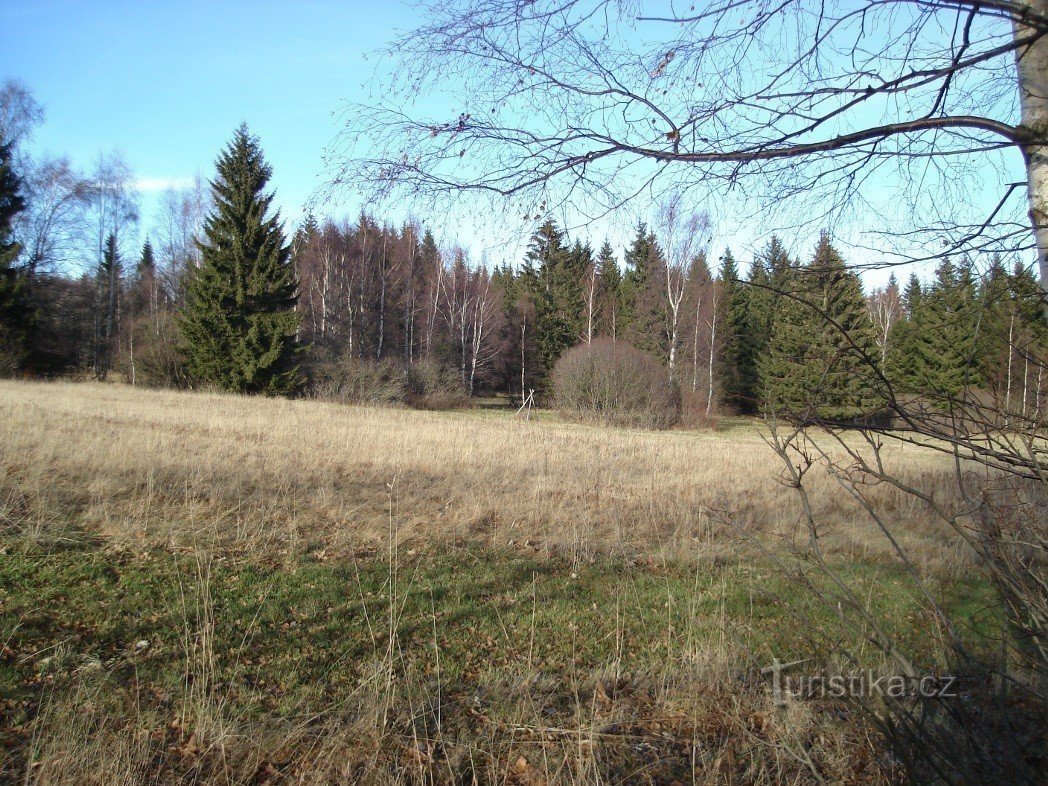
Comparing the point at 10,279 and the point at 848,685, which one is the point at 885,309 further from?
the point at 10,279

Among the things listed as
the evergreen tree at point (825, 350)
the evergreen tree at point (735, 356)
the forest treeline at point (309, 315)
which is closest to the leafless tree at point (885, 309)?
the evergreen tree at point (825, 350)

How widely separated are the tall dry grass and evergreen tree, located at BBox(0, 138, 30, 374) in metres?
19.9

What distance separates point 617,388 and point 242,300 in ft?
60.3

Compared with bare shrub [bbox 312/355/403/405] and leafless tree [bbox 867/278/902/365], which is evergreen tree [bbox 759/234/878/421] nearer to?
leafless tree [bbox 867/278/902/365]

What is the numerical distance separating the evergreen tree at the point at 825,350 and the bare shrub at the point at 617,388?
83.7 feet

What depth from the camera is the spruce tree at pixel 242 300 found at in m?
29.2

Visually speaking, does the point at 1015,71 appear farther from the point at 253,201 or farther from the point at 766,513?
the point at 253,201

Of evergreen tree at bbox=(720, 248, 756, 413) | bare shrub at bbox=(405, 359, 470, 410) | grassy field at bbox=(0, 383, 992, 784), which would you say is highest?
evergreen tree at bbox=(720, 248, 756, 413)

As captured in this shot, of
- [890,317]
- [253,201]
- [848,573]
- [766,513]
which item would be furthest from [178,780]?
[253,201]

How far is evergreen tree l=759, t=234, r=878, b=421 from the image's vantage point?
6.73 feet

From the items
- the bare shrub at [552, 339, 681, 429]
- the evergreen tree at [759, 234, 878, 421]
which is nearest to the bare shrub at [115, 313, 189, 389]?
the bare shrub at [552, 339, 681, 429]

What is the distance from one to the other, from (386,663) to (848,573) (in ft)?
17.4

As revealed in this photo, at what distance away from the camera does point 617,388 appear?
29.0 m

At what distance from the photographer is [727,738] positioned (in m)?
3.27
